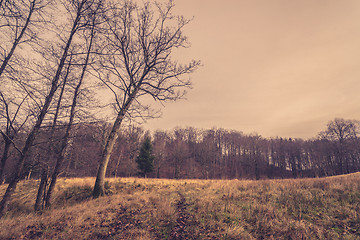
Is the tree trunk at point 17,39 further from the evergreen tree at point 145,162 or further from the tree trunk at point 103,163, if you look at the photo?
the evergreen tree at point 145,162

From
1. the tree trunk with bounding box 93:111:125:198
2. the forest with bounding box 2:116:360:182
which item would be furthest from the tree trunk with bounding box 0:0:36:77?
the forest with bounding box 2:116:360:182

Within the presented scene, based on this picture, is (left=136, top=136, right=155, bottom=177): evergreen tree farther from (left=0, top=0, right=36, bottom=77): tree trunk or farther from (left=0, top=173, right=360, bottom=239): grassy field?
(left=0, top=0, right=36, bottom=77): tree trunk

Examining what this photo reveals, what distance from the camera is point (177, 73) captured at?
10.9 m

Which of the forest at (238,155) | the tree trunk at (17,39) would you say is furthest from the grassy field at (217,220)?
the forest at (238,155)

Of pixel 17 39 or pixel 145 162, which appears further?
pixel 145 162

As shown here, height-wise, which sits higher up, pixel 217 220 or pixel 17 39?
pixel 17 39

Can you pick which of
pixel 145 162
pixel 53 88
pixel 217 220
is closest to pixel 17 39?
pixel 53 88

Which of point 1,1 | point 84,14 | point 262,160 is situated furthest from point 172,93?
point 262,160

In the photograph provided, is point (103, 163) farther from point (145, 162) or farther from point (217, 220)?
point (145, 162)

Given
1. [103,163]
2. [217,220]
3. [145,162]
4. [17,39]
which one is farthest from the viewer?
[145,162]

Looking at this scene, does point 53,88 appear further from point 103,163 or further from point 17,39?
point 103,163

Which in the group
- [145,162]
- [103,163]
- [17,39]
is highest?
[17,39]

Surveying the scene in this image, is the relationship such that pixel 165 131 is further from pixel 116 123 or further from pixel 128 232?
pixel 128 232

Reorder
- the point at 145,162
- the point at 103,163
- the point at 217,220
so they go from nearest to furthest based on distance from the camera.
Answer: the point at 217,220
the point at 103,163
the point at 145,162
